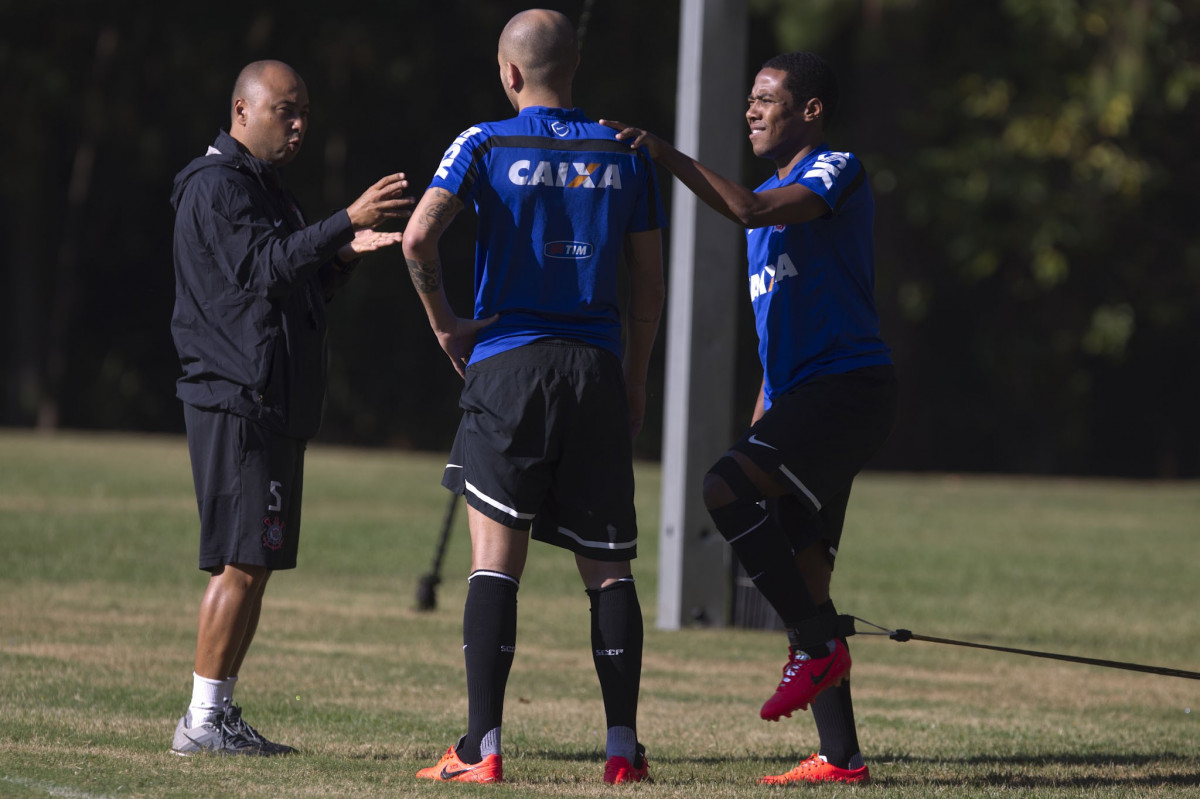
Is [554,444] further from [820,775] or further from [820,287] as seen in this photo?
[820,775]

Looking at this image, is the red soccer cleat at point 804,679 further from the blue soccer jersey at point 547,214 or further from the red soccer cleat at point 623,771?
the blue soccer jersey at point 547,214

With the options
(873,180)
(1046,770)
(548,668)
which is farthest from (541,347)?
(873,180)

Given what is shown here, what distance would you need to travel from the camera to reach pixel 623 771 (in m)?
5.39

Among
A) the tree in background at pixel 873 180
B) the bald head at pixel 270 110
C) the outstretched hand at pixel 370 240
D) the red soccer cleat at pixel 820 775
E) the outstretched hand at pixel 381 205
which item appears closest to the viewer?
the outstretched hand at pixel 381 205

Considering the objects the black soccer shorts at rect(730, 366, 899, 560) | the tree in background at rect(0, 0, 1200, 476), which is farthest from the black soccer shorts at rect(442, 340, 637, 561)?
the tree in background at rect(0, 0, 1200, 476)

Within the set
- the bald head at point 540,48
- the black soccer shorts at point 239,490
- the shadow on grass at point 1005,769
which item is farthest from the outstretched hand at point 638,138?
the shadow on grass at point 1005,769

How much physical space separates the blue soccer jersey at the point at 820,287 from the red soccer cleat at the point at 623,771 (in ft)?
4.29

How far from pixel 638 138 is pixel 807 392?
1.05 m

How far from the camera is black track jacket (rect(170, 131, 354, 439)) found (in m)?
5.73

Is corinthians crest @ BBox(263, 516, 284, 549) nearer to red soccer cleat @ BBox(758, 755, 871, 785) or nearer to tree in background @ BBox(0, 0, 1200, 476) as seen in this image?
red soccer cleat @ BBox(758, 755, 871, 785)

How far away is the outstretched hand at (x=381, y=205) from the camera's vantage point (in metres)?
5.46

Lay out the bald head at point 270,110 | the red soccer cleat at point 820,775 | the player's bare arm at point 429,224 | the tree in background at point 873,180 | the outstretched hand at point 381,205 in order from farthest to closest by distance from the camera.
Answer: the tree in background at point 873,180 < the bald head at point 270,110 < the red soccer cleat at point 820,775 < the outstretched hand at point 381,205 < the player's bare arm at point 429,224

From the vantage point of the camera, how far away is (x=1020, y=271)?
31.8 metres

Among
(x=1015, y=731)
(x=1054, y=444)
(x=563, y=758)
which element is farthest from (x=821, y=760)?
(x=1054, y=444)
